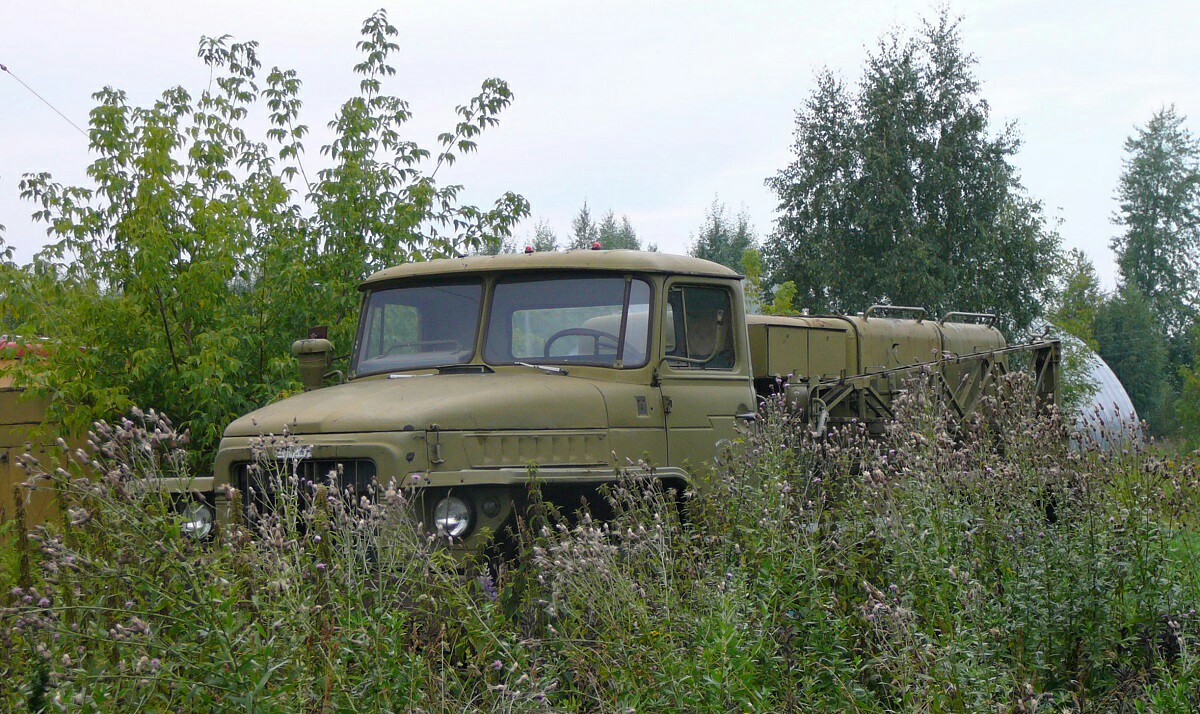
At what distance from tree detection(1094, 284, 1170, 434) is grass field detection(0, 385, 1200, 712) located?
2600 inches

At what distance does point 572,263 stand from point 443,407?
5.03 feet

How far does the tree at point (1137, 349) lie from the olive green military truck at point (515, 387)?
6421 cm

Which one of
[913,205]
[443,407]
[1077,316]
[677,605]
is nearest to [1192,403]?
[1077,316]

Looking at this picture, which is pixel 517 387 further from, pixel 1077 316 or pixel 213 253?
pixel 1077 316

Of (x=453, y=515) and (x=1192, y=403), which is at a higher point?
(x=453, y=515)

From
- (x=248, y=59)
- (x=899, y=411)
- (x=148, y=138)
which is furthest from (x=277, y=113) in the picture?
(x=899, y=411)

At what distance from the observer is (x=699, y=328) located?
7.88 m

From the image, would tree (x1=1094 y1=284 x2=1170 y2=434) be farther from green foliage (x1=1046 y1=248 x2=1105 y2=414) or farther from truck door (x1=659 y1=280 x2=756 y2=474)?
truck door (x1=659 y1=280 x2=756 y2=474)

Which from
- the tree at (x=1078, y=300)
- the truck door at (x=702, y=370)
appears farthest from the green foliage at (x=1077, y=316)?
the truck door at (x=702, y=370)

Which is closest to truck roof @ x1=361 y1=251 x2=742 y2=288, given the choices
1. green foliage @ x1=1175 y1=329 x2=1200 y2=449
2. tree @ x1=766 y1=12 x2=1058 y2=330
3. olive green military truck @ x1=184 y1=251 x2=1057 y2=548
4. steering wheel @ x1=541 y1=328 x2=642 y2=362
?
olive green military truck @ x1=184 y1=251 x2=1057 y2=548

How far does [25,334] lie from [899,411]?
25.2ft

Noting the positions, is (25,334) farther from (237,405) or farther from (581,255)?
(581,255)

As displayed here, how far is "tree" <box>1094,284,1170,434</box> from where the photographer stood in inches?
2621

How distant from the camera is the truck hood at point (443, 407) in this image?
6.37m
